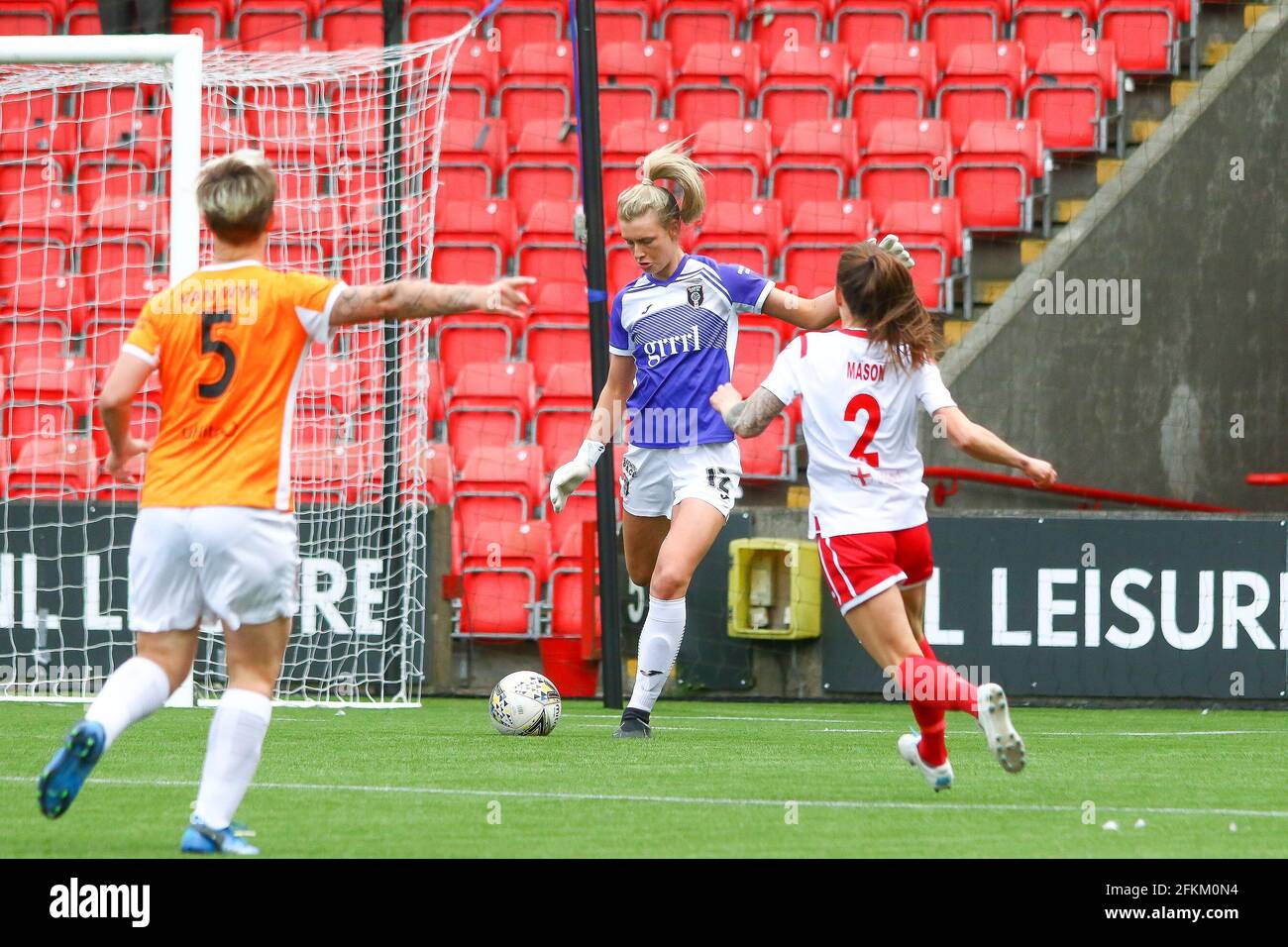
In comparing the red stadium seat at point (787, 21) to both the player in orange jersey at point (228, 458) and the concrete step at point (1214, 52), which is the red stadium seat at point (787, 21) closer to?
the concrete step at point (1214, 52)

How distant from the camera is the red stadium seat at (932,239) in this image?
12.6m

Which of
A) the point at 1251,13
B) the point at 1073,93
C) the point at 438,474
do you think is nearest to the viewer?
the point at 438,474

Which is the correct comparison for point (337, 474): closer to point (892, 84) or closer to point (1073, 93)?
point (892, 84)

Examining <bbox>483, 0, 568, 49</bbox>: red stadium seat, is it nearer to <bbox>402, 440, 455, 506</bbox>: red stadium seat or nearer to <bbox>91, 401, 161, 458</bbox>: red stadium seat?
<bbox>402, 440, 455, 506</bbox>: red stadium seat

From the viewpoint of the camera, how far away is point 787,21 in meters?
15.0

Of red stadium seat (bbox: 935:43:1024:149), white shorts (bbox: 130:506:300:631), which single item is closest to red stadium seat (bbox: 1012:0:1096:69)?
red stadium seat (bbox: 935:43:1024:149)

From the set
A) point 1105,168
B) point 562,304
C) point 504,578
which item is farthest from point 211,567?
point 1105,168

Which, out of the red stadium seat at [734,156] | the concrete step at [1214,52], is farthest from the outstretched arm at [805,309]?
the concrete step at [1214,52]

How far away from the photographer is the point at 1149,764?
283 inches

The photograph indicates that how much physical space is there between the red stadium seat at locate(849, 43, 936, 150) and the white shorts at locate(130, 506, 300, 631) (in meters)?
9.86

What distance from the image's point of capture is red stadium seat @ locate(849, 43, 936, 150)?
1405cm

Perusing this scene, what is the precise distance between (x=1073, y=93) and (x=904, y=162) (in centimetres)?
143

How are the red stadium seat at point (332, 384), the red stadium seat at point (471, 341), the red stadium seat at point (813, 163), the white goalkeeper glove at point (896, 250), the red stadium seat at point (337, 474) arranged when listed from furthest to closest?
the red stadium seat at point (813, 163)
the red stadium seat at point (471, 341)
the red stadium seat at point (332, 384)
the red stadium seat at point (337, 474)
the white goalkeeper glove at point (896, 250)

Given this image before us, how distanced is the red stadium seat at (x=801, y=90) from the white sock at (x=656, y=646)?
6799mm
